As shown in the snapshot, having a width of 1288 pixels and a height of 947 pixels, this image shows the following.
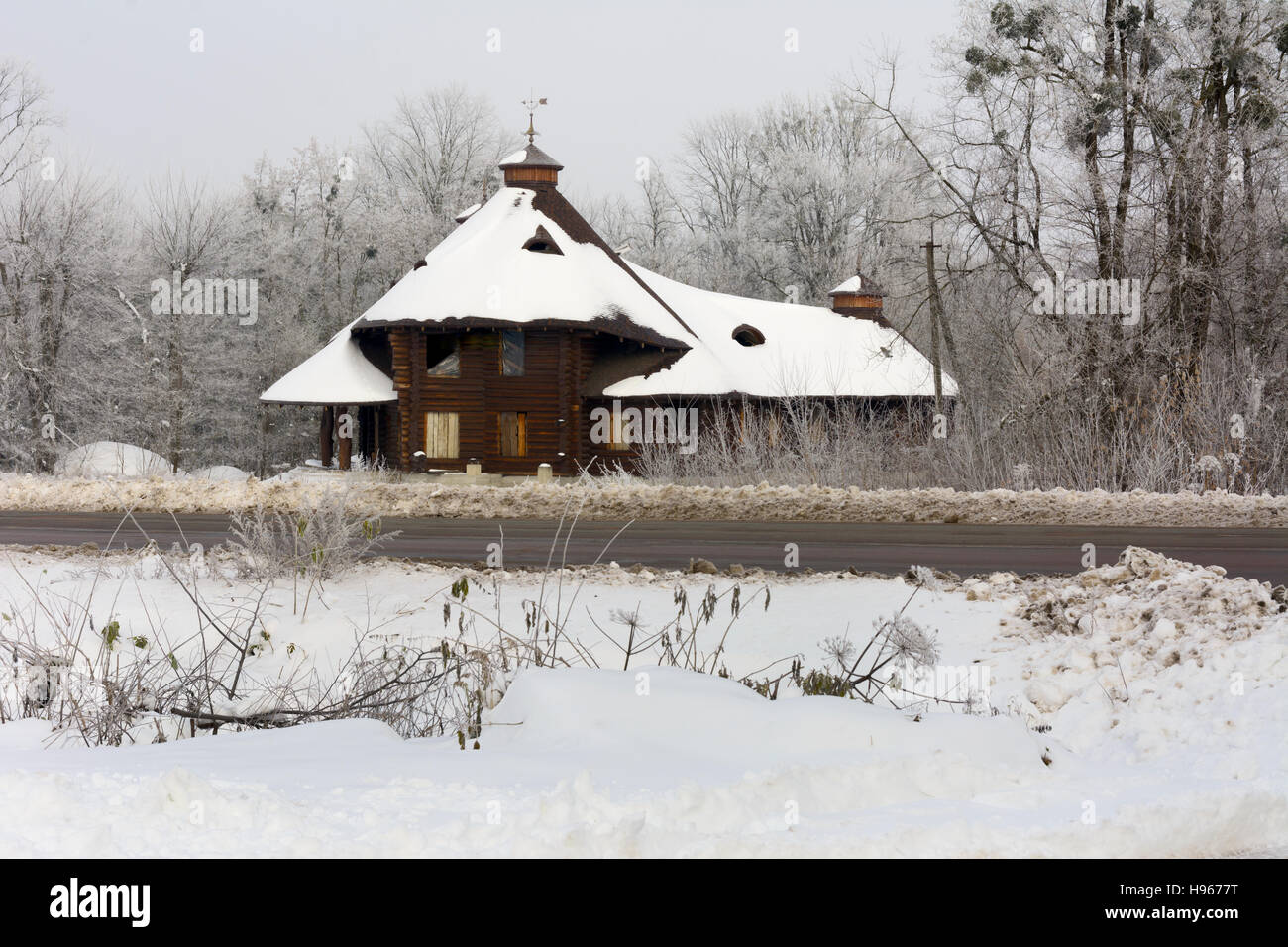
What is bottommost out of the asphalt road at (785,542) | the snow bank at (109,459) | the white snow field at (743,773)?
the white snow field at (743,773)

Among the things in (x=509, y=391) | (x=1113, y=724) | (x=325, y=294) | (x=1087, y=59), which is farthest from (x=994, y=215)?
(x=325, y=294)

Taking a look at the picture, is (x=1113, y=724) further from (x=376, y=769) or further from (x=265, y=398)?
(x=265, y=398)

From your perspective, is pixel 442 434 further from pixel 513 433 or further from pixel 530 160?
pixel 530 160

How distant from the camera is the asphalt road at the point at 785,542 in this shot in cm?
1321

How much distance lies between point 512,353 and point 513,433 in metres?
2.35

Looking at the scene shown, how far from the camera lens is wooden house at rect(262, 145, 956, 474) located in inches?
1286

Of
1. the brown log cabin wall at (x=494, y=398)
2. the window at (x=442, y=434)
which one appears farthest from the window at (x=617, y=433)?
the window at (x=442, y=434)

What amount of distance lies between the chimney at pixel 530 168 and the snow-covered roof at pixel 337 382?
7661mm

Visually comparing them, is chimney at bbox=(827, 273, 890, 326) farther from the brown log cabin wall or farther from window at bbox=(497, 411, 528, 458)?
window at bbox=(497, 411, 528, 458)

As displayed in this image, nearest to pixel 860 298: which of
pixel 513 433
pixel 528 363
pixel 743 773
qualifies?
pixel 528 363

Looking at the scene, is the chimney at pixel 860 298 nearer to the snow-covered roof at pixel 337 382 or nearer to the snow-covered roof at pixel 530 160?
the snow-covered roof at pixel 530 160

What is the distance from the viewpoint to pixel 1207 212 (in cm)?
2498

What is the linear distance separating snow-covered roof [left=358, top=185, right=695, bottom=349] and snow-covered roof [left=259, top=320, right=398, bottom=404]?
6.38 feet

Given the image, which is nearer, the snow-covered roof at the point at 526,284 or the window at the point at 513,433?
the snow-covered roof at the point at 526,284
